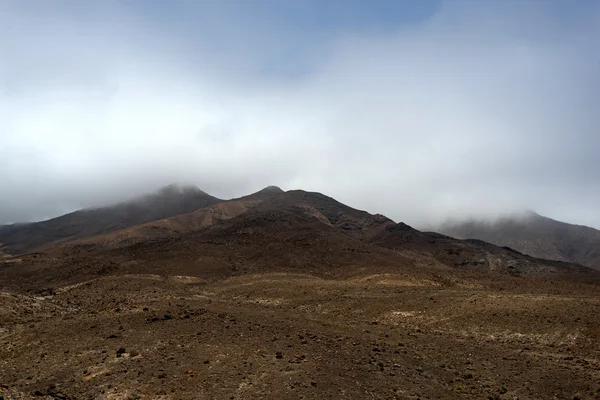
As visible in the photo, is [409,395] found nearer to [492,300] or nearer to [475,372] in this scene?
[475,372]

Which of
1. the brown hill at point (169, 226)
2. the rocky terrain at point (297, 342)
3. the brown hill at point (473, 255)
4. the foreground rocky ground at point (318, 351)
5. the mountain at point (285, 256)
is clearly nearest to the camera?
the foreground rocky ground at point (318, 351)

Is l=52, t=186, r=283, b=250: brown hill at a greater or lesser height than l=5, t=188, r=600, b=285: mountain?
greater

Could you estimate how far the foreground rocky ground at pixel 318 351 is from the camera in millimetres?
15109

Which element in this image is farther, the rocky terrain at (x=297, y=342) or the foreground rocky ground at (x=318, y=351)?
the rocky terrain at (x=297, y=342)

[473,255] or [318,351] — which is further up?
[473,255]

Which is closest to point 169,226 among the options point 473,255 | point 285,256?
point 285,256

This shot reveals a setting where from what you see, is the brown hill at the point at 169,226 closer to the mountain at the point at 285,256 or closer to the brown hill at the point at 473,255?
the mountain at the point at 285,256

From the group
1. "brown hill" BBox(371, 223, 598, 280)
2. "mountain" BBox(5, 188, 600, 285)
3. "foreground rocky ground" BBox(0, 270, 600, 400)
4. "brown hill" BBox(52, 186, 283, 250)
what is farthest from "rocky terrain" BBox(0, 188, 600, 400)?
"brown hill" BBox(52, 186, 283, 250)

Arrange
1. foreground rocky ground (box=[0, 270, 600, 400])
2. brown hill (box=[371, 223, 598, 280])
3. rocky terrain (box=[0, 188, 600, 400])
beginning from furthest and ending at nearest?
brown hill (box=[371, 223, 598, 280])
rocky terrain (box=[0, 188, 600, 400])
foreground rocky ground (box=[0, 270, 600, 400])

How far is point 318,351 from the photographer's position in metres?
18.7

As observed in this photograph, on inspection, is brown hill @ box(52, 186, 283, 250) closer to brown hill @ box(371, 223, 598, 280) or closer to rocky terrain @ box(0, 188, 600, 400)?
brown hill @ box(371, 223, 598, 280)

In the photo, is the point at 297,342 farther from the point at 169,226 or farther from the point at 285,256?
the point at 169,226

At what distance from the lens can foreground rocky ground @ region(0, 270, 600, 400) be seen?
15109 millimetres

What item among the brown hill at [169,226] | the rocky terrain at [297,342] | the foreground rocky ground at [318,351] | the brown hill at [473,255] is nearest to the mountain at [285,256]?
the brown hill at [473,255]
